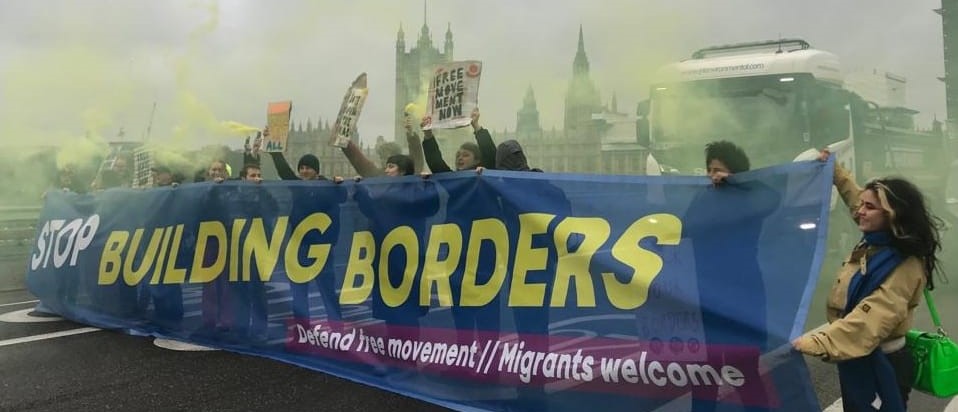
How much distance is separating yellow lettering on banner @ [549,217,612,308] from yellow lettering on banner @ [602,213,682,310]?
10 centimetres

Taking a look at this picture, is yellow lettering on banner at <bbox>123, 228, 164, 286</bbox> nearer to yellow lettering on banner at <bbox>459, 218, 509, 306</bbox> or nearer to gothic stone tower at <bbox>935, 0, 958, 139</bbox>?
yellow lettering on banner at <bbox>459, 218, 509, 306</bbox>

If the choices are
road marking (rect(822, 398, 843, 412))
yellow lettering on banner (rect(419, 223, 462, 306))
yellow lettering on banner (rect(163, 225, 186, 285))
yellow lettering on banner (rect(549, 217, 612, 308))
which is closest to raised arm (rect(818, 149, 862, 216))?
yellow lettering on banner (rect(549, 217, 612, 308))

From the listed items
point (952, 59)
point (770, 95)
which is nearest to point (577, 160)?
point (770, 95)

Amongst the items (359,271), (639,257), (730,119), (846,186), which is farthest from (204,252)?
(730,119)

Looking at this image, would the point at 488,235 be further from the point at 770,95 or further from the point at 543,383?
the point at 770,95

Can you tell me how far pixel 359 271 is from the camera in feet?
14.8

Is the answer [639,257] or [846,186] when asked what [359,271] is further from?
[846,186]

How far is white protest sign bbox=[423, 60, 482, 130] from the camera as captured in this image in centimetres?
487

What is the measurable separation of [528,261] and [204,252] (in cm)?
316

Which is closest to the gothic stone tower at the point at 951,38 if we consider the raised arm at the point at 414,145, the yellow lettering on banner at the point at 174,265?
the raised arm at the point at 414,145

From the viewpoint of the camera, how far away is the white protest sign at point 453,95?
4.87 meters

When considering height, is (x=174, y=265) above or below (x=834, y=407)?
above

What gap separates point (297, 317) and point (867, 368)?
142 inches

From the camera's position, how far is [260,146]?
22.4 feet
